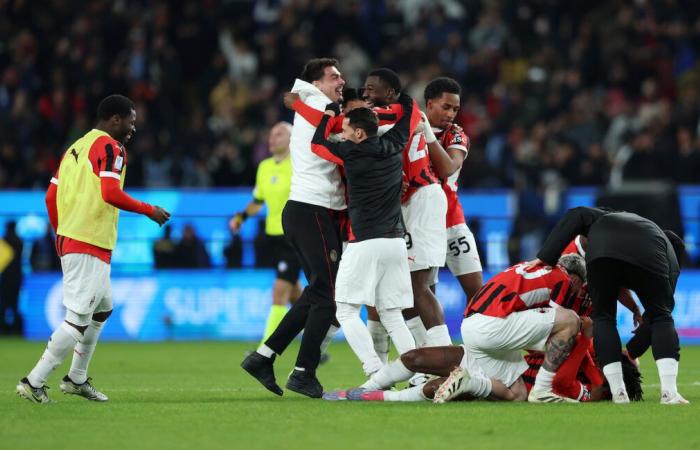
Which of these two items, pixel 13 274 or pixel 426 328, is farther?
pixel 13 274

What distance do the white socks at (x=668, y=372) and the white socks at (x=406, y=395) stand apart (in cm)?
170

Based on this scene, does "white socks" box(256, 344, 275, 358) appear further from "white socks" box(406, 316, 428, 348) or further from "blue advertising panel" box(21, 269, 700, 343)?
"blue advertising panel" box(21, 269, 700, 343)

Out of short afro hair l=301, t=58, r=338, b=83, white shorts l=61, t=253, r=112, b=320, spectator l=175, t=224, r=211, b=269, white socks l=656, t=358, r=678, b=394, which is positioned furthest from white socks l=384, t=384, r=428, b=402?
spectator l=175, t=224, r=211, b=269

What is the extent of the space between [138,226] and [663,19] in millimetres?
10346

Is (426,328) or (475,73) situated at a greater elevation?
(475,73)

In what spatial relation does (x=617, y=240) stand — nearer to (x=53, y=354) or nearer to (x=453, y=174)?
(x=453, y=174)

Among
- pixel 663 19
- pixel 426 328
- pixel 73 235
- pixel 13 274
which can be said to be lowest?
pixel 13 274

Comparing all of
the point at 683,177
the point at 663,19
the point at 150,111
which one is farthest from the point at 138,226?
the point at 663,19

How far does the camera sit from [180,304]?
17.8 metres

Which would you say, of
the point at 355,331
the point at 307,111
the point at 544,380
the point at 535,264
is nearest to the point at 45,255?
the point at 307,111

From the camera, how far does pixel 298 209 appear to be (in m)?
9.49

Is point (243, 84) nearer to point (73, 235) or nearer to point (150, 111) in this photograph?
point (150, 111)

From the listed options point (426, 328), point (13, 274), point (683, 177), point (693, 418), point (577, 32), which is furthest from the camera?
point (577, 32)

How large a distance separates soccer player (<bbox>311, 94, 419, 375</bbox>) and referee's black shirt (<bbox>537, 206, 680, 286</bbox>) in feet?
3.56
